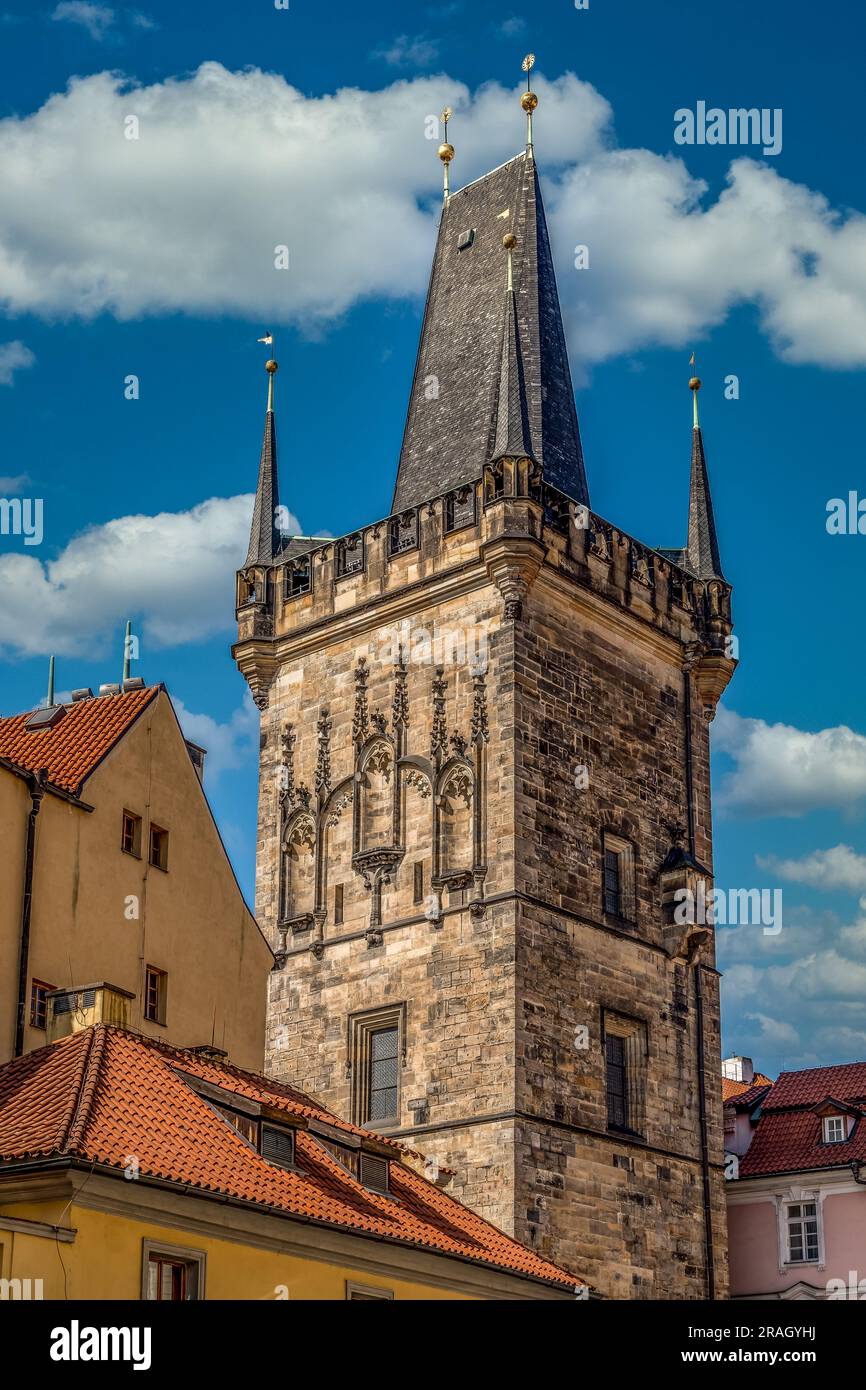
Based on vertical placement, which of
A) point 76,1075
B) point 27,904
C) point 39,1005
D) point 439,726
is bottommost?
point 76,1075

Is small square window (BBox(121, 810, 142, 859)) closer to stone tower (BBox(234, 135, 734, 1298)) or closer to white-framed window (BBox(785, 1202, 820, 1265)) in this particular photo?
stone tower (BBox(234, 135, 734, 1298))

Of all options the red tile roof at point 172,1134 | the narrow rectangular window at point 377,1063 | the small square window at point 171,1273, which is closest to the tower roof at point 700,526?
the narrow rectangular window at point 377,1063

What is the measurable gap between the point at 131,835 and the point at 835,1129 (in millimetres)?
17206

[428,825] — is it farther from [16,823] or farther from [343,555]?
[16,823]

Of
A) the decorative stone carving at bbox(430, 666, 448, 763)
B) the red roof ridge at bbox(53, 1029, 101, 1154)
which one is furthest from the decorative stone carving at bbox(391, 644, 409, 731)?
the red roof ridge at bbox(53, 1029, 101, 1154)

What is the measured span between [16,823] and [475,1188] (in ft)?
32.4

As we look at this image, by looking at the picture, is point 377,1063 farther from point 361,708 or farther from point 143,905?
point 143,905

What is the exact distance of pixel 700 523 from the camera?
41469 millimetres

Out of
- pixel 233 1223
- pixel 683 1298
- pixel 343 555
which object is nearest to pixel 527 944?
pixel 683 1298

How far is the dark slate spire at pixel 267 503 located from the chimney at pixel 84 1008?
617 inches

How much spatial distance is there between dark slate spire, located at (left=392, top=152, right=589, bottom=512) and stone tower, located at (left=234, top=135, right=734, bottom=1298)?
14 cm

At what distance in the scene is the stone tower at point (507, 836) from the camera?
33281 mm

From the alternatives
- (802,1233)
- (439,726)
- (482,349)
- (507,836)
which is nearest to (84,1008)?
(507,836)

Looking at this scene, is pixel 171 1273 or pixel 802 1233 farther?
pixel 802 1233
